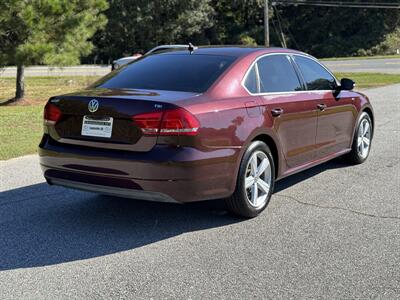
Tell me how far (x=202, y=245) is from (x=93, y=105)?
155 cm

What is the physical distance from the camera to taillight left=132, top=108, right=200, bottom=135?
454cm

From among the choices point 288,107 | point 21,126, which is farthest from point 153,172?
point 21,126

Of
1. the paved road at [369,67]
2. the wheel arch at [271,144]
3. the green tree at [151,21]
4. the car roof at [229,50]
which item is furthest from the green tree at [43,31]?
the green tree at [151,21]

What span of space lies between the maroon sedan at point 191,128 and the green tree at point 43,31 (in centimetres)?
951

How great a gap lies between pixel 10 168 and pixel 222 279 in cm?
459

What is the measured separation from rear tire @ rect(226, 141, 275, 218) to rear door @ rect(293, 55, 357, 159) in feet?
3.81

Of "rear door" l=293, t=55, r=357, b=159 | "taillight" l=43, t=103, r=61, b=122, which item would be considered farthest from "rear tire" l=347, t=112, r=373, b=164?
"taillight" l=43, t=103, r=61, b=122

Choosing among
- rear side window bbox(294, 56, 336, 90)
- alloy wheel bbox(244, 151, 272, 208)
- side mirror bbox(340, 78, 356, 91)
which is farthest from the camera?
side mirror bbox(340, 78, 356, 91)

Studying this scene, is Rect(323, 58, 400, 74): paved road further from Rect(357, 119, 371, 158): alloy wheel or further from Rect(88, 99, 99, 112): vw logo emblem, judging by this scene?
Rect(88, 99, 99, 112): vw logo emblem

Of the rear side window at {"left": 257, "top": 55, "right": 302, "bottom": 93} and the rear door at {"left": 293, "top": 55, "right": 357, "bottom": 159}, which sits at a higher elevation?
the rear side window at {"left": 257, "top": 55, "right": 302, "bottom": 93}

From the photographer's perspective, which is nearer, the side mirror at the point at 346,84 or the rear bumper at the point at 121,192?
the rear bumper at the point at 121,192

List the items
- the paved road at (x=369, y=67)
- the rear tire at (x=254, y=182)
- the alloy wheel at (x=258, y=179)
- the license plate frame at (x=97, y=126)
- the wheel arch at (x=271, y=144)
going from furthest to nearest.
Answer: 1. the paved road at (x=369, y=67)
2. the wheel arch at (x=271, y=144)
3. the alloy wheel at (x=258, y=179)
4. the rear tire at (x=254, y=182)
5. the license plate frame at (x=97, y=126)

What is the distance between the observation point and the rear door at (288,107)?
219 inches

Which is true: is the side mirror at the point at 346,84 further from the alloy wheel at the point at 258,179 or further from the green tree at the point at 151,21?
the green tree at the point at 151,21
